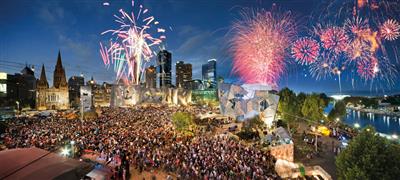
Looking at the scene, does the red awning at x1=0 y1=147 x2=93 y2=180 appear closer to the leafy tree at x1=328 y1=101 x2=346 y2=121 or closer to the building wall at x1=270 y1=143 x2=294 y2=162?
the building wall at x1=270 y1=143 x2=294 y2=162

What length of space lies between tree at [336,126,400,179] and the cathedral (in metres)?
83.7

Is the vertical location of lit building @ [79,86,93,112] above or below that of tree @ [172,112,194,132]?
above

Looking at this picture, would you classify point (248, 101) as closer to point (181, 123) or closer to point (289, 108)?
point (289, 108)

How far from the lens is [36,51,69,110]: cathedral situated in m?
69.6

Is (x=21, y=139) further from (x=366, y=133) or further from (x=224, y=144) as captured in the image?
(x=366, y=133)

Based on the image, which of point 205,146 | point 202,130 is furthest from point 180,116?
point 205,146

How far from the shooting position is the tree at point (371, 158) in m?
8.44

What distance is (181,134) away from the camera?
23688mm

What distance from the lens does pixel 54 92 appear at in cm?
7306

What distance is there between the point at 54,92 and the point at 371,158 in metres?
89.3

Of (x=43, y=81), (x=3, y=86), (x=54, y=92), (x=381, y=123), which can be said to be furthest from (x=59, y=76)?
(x=381, y=123)

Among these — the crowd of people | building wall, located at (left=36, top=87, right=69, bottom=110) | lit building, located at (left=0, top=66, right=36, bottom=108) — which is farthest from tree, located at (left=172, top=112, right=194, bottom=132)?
lit building, located at (left=0, top=66, right=36, bottom=108)

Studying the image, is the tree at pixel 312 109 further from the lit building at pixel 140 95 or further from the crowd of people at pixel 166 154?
the lit building at pixel 140 95

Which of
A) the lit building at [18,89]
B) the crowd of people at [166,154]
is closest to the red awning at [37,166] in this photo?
the crowd of people at [166,154]
